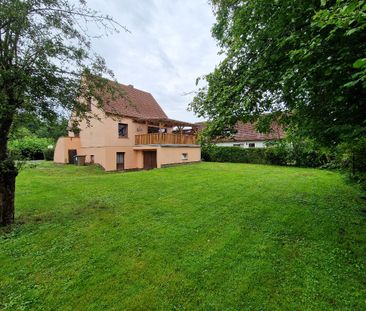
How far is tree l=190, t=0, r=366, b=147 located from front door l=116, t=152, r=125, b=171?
487 inches

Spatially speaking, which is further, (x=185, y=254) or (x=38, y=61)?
(x=38, y=61)

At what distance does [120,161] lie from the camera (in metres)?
16.9

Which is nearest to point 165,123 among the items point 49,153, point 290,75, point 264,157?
point 264,157

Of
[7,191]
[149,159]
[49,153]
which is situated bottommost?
[7,191]

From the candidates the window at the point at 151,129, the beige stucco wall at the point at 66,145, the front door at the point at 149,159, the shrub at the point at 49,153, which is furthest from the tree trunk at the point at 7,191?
the shrub at the point at 49,153

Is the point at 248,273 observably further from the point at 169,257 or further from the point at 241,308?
the point at 169,257

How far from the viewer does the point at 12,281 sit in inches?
124

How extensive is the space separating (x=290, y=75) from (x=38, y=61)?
5.17 metres

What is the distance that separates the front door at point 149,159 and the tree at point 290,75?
40.5 feet

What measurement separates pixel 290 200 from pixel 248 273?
4.26 m

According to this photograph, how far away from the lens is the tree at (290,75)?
3271mm

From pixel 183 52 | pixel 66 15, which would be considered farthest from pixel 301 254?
pixel 183 52

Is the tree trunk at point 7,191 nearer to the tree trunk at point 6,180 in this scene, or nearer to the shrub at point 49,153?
the tree trunk at point 6,180

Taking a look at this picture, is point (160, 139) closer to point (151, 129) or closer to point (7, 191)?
point (151, 129)
